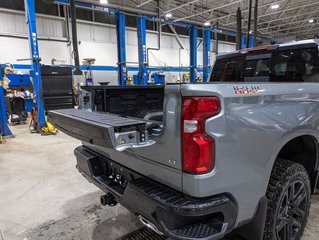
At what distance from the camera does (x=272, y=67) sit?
2.49 m

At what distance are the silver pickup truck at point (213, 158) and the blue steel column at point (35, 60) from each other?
204 inches

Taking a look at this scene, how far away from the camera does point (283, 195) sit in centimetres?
161

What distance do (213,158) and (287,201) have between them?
91 cm

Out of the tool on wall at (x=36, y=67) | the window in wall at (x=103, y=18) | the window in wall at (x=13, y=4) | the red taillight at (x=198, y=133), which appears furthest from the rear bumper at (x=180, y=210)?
the window in wall at (x=103, y=18)

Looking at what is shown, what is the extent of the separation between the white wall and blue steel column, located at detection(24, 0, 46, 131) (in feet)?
18.3

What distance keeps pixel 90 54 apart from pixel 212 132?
13.0m

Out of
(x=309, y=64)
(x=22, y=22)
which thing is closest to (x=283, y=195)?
(x=309, y=64)

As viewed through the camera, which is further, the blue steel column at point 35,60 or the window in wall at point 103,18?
the window in wall at point 103,18

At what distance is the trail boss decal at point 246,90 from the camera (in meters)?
1.28

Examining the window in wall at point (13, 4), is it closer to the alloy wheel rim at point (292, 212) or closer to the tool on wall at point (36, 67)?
the tool on wall at point (36, 67)

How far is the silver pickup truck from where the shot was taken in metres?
1.20

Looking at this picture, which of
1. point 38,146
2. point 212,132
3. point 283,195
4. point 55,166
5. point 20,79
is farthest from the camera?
point 20,79

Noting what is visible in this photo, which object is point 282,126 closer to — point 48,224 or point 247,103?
point 247,103

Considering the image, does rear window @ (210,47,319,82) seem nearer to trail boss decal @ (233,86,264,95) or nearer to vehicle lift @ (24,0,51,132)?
trail boss decal @ (233,86,264,95)
